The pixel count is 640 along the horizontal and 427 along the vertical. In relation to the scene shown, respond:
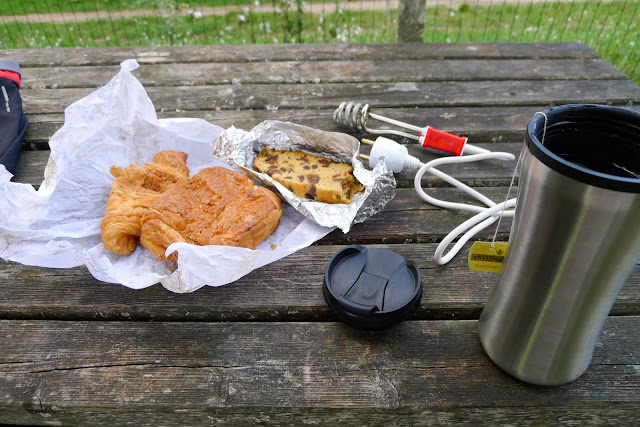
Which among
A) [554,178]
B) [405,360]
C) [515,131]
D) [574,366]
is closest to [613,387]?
[574,366]

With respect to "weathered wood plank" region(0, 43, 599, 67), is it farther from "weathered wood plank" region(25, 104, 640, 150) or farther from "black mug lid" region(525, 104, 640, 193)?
"black mug lid" region(525, 104, 640, 193)

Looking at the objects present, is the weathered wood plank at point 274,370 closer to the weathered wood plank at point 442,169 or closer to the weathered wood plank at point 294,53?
the weathered wood plank at point 442,169

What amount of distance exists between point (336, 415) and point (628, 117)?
0.85 m

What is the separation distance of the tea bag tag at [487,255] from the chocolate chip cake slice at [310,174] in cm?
52

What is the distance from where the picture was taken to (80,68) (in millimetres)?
2354

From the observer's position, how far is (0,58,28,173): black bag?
64.6 inches

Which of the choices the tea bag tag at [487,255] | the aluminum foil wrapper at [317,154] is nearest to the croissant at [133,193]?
the aluminum foil wrapper at [317,154]

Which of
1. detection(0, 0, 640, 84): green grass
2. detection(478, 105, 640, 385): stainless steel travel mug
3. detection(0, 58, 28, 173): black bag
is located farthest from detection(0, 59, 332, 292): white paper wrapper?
detection(0, 0, 640, 84): green grass

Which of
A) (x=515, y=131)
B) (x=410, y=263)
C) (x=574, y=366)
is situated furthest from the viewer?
(x=515, y=131)

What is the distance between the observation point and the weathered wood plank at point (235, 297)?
116 centimetres

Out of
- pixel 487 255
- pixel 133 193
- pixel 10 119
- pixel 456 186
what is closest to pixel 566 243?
pixel 487 255

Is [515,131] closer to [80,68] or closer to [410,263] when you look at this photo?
[410,263]

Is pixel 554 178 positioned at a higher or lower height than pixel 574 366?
higher

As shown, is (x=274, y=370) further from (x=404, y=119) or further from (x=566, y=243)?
(x=404, y=119)
